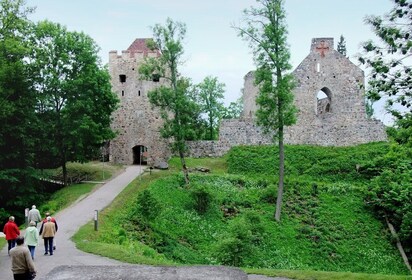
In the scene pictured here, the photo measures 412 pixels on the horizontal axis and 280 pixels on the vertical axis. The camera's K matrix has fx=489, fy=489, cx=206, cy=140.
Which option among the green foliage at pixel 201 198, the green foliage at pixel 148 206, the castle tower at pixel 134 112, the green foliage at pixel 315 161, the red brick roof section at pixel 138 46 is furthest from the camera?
→ the red brick roof section at pixel 138 46

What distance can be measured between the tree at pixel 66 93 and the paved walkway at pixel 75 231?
11.1 feet

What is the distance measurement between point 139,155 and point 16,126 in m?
12.9

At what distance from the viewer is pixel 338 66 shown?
3738 cm

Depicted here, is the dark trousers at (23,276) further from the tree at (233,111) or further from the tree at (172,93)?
the tree at (233,111)

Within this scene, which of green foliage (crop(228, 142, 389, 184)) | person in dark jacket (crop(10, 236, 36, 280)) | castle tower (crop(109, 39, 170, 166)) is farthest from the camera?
castle tower (crop(109, 39, 170, 166))

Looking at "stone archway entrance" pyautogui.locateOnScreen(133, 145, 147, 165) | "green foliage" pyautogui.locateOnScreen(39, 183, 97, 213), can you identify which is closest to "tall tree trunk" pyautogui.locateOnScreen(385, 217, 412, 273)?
"green foliage" pyautogui.locateOnScreen(39, 183, 97, 213)

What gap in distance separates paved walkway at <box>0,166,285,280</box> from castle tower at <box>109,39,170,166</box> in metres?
3.04

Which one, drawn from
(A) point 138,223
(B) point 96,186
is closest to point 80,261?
(A) point 138,223

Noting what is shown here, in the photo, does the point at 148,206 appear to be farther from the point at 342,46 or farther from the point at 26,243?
the point at 342,46

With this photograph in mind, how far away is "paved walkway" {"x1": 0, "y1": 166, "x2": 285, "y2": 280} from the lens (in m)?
14.4

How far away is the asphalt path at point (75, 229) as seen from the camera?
575 inches

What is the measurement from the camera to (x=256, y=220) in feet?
73.2

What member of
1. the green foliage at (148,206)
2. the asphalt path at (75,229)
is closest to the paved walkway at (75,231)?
the asphalt path at (75,229)

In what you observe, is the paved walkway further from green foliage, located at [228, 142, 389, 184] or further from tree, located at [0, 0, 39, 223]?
green foliage, located at [228, 142, 389, 184]
